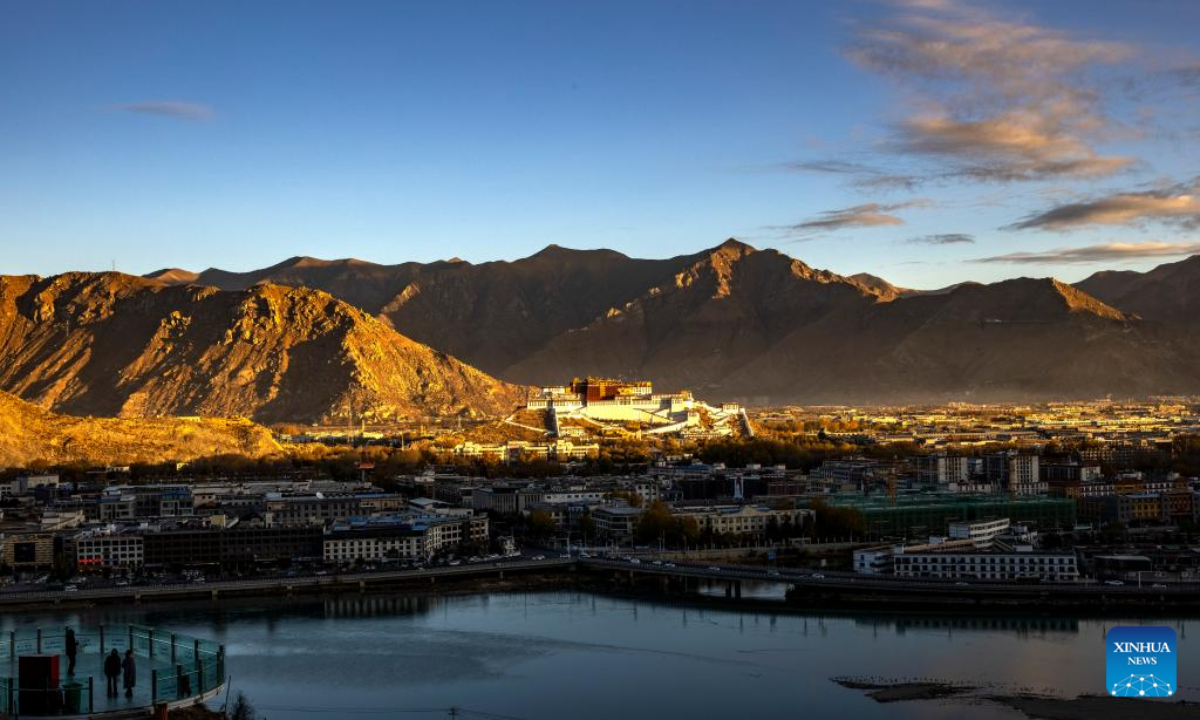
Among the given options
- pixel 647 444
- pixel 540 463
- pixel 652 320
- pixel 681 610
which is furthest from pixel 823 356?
pixel 681 610

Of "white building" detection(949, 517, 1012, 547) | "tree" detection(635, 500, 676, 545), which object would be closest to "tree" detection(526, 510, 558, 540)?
"tree" detection(635, 500, 676, 545)

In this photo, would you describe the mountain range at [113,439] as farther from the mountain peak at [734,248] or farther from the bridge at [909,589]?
the mountain peak at [734,248]

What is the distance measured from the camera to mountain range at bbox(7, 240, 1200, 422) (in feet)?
334

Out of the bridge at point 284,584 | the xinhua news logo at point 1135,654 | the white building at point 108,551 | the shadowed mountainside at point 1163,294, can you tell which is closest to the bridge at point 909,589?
the bridge at point 284,584

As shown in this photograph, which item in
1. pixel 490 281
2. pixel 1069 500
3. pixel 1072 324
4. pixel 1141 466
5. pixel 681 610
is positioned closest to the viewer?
pixel 681 610

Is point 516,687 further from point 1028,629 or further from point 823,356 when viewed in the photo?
point 823,356

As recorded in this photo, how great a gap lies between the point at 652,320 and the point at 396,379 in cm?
6236

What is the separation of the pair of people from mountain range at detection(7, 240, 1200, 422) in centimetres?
8583

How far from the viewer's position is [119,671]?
8.47 meters

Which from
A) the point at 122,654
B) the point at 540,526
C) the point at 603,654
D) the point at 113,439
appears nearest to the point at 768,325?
the point at 113,439

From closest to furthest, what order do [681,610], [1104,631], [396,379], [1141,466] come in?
[1104,631] < [681,610] < [1141,466] < [396,379]

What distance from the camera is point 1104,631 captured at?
2541 cm

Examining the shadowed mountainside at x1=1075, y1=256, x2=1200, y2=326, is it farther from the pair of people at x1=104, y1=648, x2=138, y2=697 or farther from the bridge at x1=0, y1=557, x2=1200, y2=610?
the pair of people at x1=104, y1=648, x2=138, y2=697

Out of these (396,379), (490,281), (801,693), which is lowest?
(801,693)
